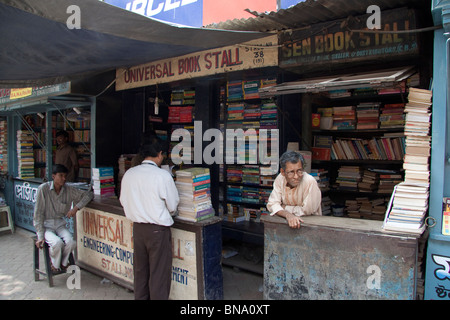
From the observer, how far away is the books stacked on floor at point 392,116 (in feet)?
14.6

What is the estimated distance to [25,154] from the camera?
7461 millimetres

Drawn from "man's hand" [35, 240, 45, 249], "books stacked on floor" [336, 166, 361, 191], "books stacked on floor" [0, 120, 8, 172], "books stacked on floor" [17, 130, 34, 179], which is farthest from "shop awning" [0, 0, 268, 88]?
"books stacked on floor" [0, 120, 8, 172]

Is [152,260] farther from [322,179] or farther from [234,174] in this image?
[322,179]

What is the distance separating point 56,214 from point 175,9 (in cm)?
658

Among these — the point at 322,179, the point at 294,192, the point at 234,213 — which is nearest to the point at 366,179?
the point at 322,179

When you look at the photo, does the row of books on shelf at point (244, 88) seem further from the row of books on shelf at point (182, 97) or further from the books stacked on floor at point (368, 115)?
the books stacked on floor at point (368, 115)

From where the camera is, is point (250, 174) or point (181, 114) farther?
point (181, 114)

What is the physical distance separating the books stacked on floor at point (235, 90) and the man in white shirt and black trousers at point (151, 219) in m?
2.22

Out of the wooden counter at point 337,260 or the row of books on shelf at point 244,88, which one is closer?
the wooden counter at point 337,260

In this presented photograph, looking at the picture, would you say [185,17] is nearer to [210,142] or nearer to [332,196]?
[210,142]

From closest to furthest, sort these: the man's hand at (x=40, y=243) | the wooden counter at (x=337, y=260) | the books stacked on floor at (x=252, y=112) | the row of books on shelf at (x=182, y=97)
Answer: the wooden counter at (x=337, y=260) < the man's hand at (x=40, y=243) < the books stacked on floor at (x=252, y=112) < the row of books on shelf at (x=182, y=97)

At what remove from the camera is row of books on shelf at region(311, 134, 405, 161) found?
15.0ft

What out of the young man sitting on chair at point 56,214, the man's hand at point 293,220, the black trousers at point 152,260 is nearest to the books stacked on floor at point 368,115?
the man's hand at point 293,220
